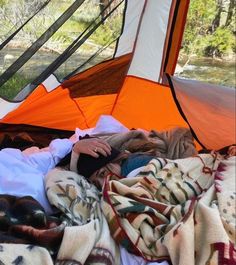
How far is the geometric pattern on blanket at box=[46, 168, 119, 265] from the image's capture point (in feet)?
2.84

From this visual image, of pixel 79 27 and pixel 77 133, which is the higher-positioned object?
pixel 79 27

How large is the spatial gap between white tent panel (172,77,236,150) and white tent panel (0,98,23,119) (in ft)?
1.76

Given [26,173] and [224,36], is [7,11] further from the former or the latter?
[224,36]

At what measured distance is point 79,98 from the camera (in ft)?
5.76


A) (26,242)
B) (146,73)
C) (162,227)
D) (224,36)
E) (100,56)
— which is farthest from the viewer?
(224,36)

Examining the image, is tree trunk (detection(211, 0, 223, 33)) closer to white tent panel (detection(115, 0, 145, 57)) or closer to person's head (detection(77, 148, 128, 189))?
white tent panel (detection(115, 0, 145, 57))

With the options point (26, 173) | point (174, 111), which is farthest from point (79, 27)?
point (26, 173)

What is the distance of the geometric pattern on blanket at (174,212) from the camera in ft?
3.01

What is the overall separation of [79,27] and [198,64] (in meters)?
2.45

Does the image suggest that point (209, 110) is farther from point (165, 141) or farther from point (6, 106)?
point (6, 106)

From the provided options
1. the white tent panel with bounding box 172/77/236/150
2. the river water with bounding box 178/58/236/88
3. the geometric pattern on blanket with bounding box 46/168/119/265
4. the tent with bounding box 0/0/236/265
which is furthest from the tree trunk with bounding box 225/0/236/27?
the geometric pattern on blanket with bounding box 46/168/119/265

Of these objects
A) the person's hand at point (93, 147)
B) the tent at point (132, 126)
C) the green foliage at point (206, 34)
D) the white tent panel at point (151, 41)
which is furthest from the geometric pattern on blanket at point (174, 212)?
the green foliage at point (206, 34)

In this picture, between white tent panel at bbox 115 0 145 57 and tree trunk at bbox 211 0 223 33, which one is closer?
white tent panel at bbox 115 0 145 57

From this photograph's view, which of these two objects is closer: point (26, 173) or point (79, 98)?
point (26, 173)
